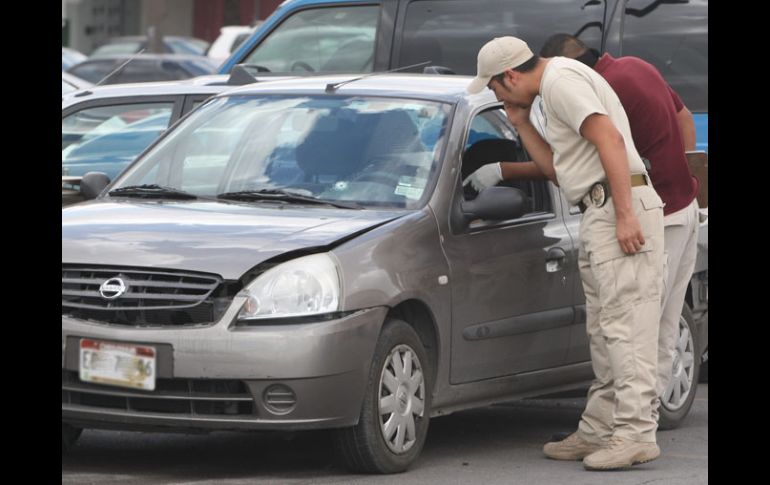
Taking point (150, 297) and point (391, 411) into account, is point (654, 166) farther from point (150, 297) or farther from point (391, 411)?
point (150, 297)

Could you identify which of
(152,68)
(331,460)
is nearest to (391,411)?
(331,460)

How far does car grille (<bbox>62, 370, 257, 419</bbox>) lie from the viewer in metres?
5.62

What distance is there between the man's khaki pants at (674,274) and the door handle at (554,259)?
1.50ft

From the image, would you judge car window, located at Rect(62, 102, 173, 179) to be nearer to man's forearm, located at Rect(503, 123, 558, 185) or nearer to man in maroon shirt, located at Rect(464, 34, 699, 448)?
man in maroon shirt, located at Rect(464, 34, 699, 448)

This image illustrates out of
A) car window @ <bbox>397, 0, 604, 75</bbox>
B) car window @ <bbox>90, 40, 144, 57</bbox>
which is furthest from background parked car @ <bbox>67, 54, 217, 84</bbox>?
car window @ <bbox>397, 0, 604, 75</bbox>

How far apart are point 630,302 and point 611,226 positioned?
0.31 metres

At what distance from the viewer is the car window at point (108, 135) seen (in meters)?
9.71

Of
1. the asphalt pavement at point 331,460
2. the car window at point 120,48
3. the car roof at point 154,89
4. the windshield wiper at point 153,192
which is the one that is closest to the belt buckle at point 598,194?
the asphalt pavement at point 331,460
